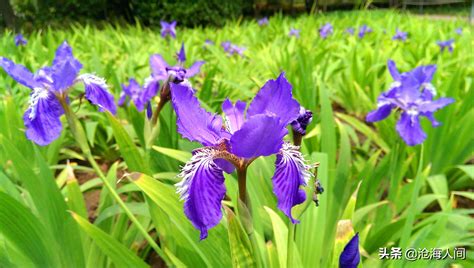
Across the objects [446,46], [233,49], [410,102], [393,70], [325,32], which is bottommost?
[446,46]

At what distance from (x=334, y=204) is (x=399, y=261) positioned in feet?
1.69

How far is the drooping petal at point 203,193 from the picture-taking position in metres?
0.73

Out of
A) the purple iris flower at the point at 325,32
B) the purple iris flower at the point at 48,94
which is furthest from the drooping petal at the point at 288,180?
the purple iris flower at the point at 325,32

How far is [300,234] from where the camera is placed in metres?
1.31

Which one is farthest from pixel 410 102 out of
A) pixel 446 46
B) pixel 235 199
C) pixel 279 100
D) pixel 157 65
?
pixel 446 46

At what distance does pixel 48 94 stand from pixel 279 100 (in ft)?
2.49

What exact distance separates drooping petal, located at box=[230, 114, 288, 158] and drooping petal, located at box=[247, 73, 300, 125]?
0.12 feet

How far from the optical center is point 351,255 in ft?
2.59

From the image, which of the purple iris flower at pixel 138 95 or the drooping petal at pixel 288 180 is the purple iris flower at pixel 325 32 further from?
the drooping petal at pixel 288 180

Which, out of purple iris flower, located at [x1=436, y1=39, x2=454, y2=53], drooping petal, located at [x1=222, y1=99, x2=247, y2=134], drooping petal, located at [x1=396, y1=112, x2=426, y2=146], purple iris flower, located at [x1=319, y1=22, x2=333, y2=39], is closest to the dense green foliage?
drooping petal, located at [x1=396, y1=112, x2=426, y2=146]

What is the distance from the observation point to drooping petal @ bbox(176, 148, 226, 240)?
0.73 metres

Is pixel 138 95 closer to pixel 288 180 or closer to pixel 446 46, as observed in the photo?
pixel 288 180

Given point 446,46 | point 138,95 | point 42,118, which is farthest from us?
point 446,46

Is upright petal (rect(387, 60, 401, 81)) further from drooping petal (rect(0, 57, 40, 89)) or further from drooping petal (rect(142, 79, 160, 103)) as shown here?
drooping petal (rect(0, 57, 40, 89))
